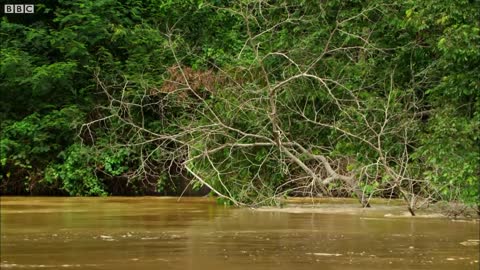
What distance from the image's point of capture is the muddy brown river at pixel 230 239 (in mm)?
9977

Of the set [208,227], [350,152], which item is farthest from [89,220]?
[350,152]

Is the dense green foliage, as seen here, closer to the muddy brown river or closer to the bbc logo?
the bbc logo

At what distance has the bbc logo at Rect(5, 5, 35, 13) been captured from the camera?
2647cm

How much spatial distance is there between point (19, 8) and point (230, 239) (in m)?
16.1

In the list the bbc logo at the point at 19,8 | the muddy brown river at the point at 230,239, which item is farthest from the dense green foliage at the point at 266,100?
the muddy brown river at the point at 230,239

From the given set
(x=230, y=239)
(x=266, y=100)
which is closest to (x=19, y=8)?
(x=266, y=100)

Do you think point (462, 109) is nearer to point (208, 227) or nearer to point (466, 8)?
point (466, 8)

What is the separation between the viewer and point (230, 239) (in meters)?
12.3

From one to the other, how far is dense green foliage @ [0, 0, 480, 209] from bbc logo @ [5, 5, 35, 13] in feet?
0.57

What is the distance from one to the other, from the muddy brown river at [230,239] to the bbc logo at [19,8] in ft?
30.6

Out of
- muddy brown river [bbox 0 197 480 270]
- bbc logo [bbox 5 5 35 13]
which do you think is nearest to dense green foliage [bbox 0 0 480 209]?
bbc logo [bbox 5 5 35 13]

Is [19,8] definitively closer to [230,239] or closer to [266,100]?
[266,100]

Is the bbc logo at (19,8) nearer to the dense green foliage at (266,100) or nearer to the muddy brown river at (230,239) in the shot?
the dense green foliage at (266,100)

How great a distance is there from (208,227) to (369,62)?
20.5 feet
